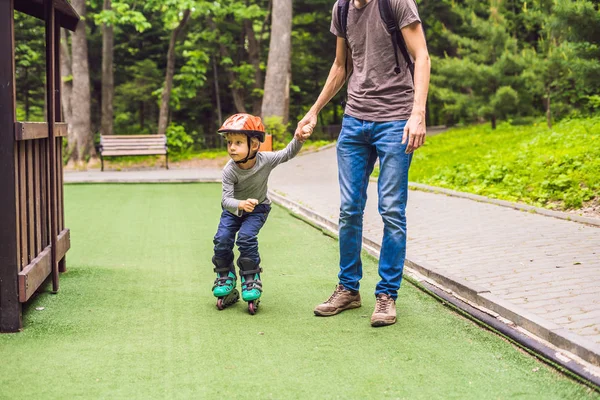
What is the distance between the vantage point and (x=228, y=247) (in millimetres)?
5250

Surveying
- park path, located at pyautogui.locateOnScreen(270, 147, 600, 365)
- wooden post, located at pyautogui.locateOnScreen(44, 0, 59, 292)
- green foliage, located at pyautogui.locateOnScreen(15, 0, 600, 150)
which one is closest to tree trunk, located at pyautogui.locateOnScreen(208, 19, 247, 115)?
green foliage, located at pyautogui.locateOnScreen(15, 0, 600, 150)

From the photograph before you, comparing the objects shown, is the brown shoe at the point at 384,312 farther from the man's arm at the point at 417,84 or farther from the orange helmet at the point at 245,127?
the orange helmet at the point at 245,127

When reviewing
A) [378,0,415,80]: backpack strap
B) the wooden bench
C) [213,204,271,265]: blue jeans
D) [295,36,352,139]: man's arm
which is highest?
[378,0,415,80]: backpack strap

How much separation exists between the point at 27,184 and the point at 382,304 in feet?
8.05

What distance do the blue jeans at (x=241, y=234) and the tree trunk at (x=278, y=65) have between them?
1738cm

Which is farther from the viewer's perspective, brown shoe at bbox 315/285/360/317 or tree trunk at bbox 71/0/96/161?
tree trunk at bbox 71/0/96/161

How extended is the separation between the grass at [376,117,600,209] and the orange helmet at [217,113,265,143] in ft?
20.0

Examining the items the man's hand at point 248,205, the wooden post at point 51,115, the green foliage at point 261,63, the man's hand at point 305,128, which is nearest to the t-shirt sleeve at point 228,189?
the man's hand at point 248,205

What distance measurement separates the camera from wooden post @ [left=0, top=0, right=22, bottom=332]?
454cm

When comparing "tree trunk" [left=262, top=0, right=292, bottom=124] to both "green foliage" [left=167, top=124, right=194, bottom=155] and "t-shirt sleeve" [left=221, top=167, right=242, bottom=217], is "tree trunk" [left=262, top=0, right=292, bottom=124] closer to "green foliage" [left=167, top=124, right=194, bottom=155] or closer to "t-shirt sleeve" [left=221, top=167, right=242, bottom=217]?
"green foliage" [left=167, top=124, right=194, bottom=155]

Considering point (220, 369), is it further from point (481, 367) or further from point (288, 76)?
point (288, 76)

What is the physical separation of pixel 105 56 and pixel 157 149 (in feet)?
13.5

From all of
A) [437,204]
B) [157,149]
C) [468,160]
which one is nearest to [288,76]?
[157,149]

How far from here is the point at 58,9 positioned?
622 centimetres
